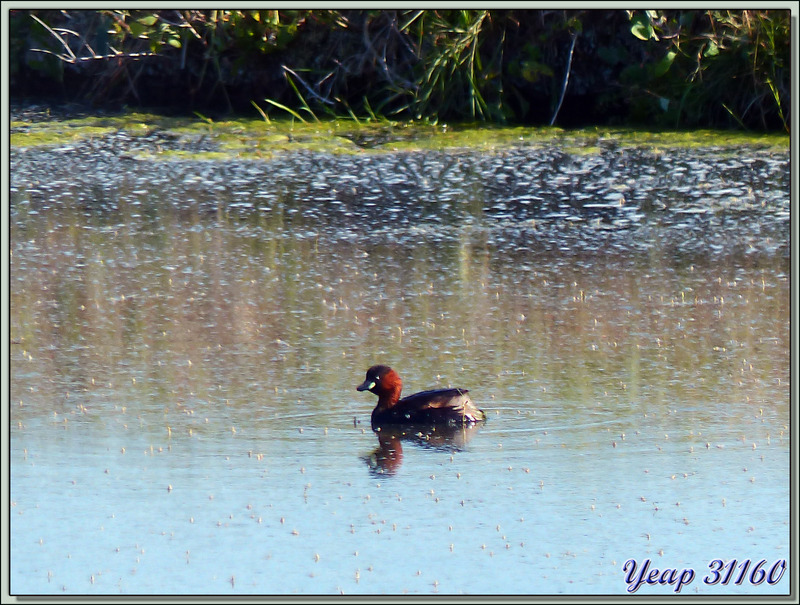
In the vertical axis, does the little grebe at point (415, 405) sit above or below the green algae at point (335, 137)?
below

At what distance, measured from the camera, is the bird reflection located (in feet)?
13.5

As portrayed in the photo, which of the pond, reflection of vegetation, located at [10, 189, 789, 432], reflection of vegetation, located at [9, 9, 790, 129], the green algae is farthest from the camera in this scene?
reflection of vegetation, located at [9, 9, 790, 129]

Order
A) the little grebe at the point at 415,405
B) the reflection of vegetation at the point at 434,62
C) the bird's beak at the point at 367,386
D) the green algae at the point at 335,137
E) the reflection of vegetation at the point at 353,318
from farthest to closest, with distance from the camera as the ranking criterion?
the reflection of vegetation at the point at 434,62
the green algae at the point at 335,137
the reflection of vegetation at the point at 353,318
the bird's beak at the point at 367,386
the little grebe at the point at 415,405

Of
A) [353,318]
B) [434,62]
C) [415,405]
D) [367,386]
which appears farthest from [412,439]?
[434,62]

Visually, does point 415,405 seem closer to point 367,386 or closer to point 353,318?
point 367,386

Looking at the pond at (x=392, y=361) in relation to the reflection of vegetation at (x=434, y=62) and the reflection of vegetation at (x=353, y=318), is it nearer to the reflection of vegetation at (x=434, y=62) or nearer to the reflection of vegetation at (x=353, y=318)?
the reflection of vegetation at (x=353, y=318)

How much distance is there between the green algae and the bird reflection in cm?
483

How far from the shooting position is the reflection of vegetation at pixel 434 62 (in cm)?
977

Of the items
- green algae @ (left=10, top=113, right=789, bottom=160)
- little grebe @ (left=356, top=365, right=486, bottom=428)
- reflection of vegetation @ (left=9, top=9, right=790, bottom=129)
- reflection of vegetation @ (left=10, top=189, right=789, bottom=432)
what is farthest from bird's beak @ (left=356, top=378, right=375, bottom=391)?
reflection of vegetation @ (left=9, top=9, right=790, bottom=129)

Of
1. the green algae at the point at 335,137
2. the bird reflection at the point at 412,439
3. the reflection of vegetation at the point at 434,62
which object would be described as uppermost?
the reflection of vegetation at the point at 434,62

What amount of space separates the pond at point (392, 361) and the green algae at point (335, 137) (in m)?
0.35

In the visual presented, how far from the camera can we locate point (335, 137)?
956cm

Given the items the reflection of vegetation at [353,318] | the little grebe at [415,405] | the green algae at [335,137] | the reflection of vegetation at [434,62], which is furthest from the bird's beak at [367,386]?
the reflection of vegetation at [434,62]

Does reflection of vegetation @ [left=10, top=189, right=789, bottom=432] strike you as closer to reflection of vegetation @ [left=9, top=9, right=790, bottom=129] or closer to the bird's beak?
the bird's beak
